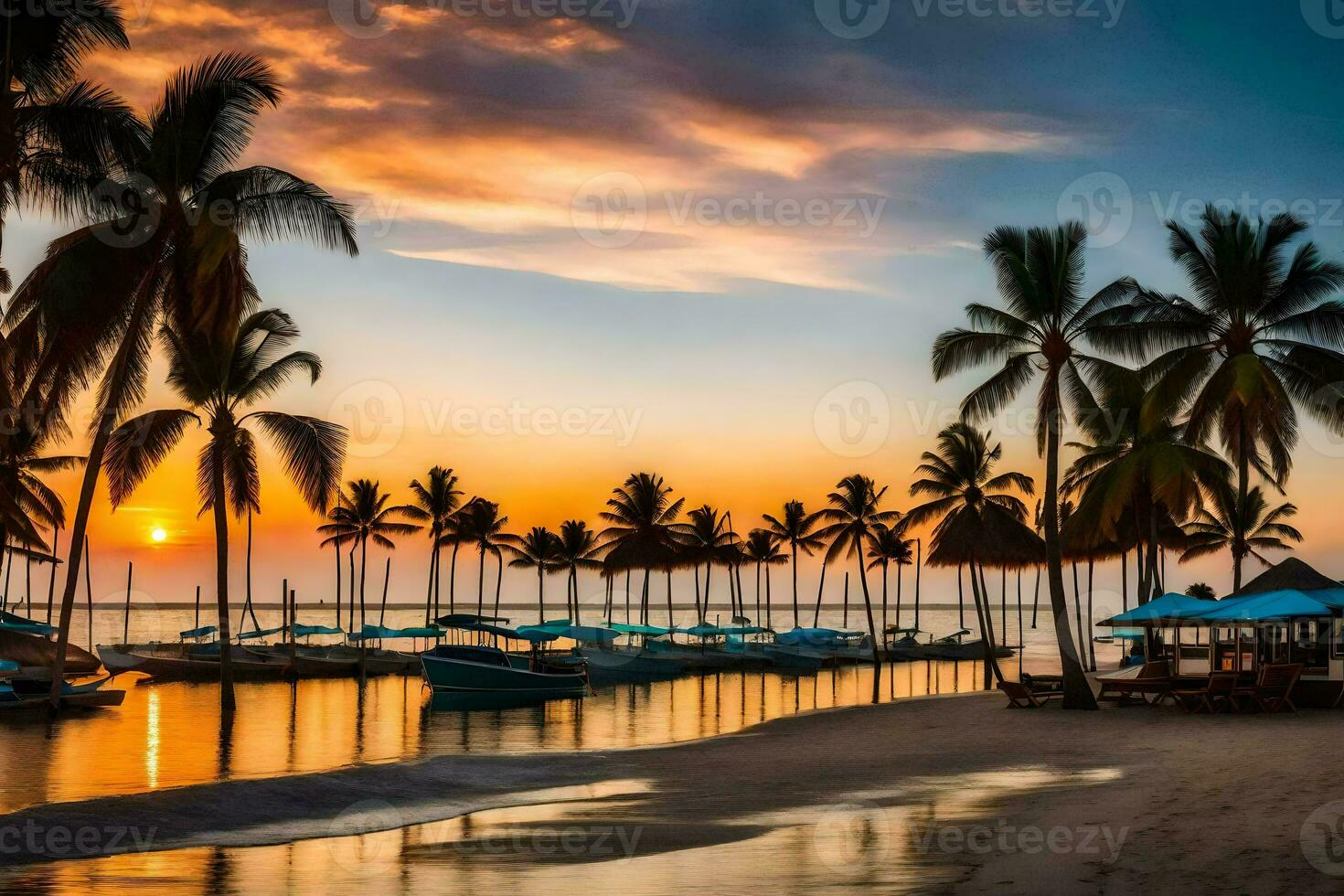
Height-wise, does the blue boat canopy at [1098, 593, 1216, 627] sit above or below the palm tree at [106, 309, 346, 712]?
below

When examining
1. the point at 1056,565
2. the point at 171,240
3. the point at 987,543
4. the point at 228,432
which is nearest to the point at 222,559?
the point at 228,432

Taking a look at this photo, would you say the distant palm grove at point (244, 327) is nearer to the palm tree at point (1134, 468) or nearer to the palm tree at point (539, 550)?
the palm tree at point (1134, 468)

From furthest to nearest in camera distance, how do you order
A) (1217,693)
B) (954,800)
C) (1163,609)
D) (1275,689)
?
(1163,609)
(1217,693)
(1275,689)
(954,800)

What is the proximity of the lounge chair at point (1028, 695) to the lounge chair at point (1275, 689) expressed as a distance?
5.41 m

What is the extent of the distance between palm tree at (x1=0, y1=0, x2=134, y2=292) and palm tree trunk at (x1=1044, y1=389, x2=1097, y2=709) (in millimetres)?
21588

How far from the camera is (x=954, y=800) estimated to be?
1723cm

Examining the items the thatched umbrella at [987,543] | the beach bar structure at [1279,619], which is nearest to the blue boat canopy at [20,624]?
the thatched umbrella at [987,543]

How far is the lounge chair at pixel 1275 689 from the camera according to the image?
27250mm

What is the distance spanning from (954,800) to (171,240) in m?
21.5

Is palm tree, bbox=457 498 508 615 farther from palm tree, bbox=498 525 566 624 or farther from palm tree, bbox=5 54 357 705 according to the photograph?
palm tree, bbox=5 54 357 705

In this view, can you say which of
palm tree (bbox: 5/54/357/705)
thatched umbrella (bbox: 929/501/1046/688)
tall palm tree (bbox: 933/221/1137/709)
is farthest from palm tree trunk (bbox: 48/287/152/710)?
thatched umbrella (bbox: 929/501/1046/688)

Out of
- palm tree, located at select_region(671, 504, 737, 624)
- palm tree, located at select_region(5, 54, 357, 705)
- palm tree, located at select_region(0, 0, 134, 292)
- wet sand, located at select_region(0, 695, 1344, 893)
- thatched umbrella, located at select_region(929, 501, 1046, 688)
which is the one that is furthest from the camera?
palm tree, located at select_region(671, 504, 737, 624)

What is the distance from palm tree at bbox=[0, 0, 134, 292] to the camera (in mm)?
19172

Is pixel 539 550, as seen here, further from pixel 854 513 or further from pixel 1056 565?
pixel 1056 565
